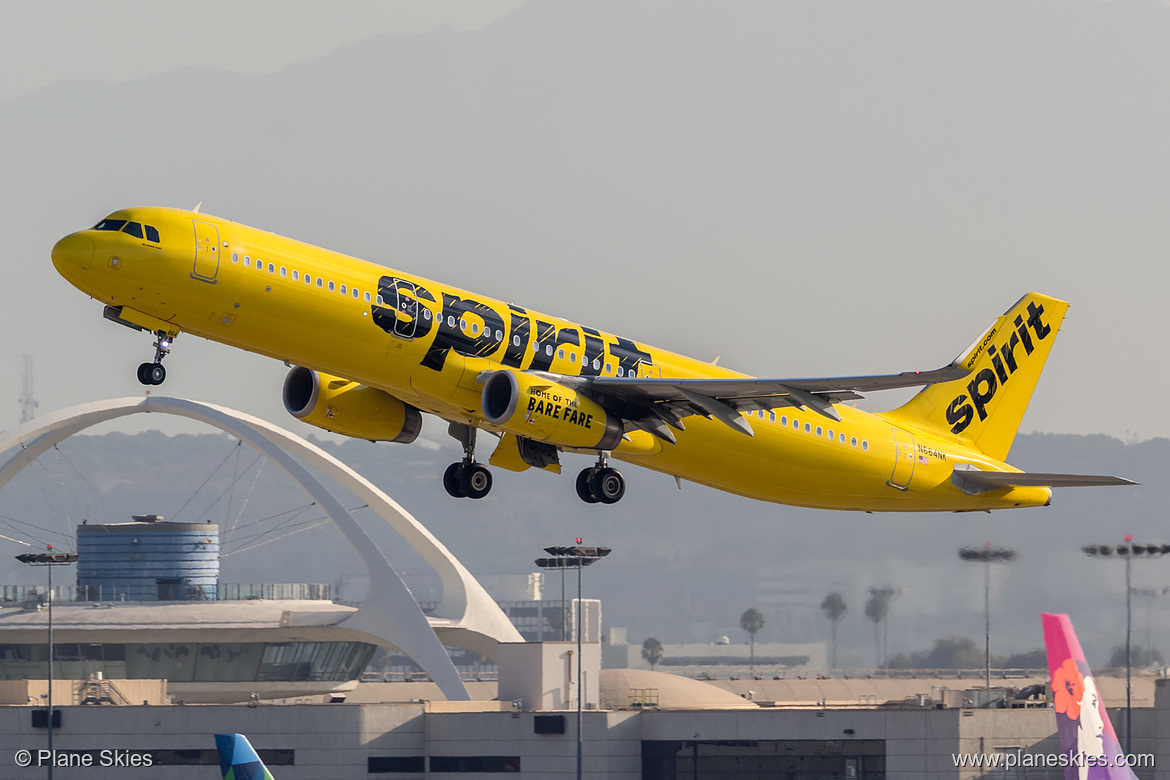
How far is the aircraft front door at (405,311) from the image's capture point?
128ft

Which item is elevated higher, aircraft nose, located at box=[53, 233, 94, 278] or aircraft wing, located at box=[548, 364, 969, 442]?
aircraft nose, located at box=[53, 233, 94, 278]

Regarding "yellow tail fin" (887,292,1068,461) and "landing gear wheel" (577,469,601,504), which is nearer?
"landing gear wheel" (577,469,601,504)

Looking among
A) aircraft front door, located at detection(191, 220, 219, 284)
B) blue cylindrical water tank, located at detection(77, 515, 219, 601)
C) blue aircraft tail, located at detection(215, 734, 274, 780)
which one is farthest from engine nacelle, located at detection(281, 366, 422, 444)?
blue cylindrical water tank, located at detection(77, 515, 219, 601)

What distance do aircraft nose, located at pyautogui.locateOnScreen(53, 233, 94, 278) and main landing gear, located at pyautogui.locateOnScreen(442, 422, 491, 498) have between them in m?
12.2

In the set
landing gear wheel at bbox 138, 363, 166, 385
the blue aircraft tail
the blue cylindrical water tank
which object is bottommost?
the blue aircraft tail

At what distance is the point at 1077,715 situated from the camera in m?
45.8

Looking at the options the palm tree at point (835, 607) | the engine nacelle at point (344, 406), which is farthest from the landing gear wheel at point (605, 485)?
the palm tree at point (835, 607)

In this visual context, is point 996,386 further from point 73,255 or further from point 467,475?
point 73,255

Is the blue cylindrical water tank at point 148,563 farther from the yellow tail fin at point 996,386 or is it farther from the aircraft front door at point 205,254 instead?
the aircraft front door at point 205,254

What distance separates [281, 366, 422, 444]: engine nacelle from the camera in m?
43.8

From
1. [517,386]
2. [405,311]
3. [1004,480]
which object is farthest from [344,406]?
[1004,480]

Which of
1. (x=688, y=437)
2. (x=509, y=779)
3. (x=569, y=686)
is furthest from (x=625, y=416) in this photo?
(x=569, y=686)

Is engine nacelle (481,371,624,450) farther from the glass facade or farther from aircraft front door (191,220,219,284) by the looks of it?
the glass facade

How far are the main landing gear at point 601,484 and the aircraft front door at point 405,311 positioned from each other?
662 centimetres
